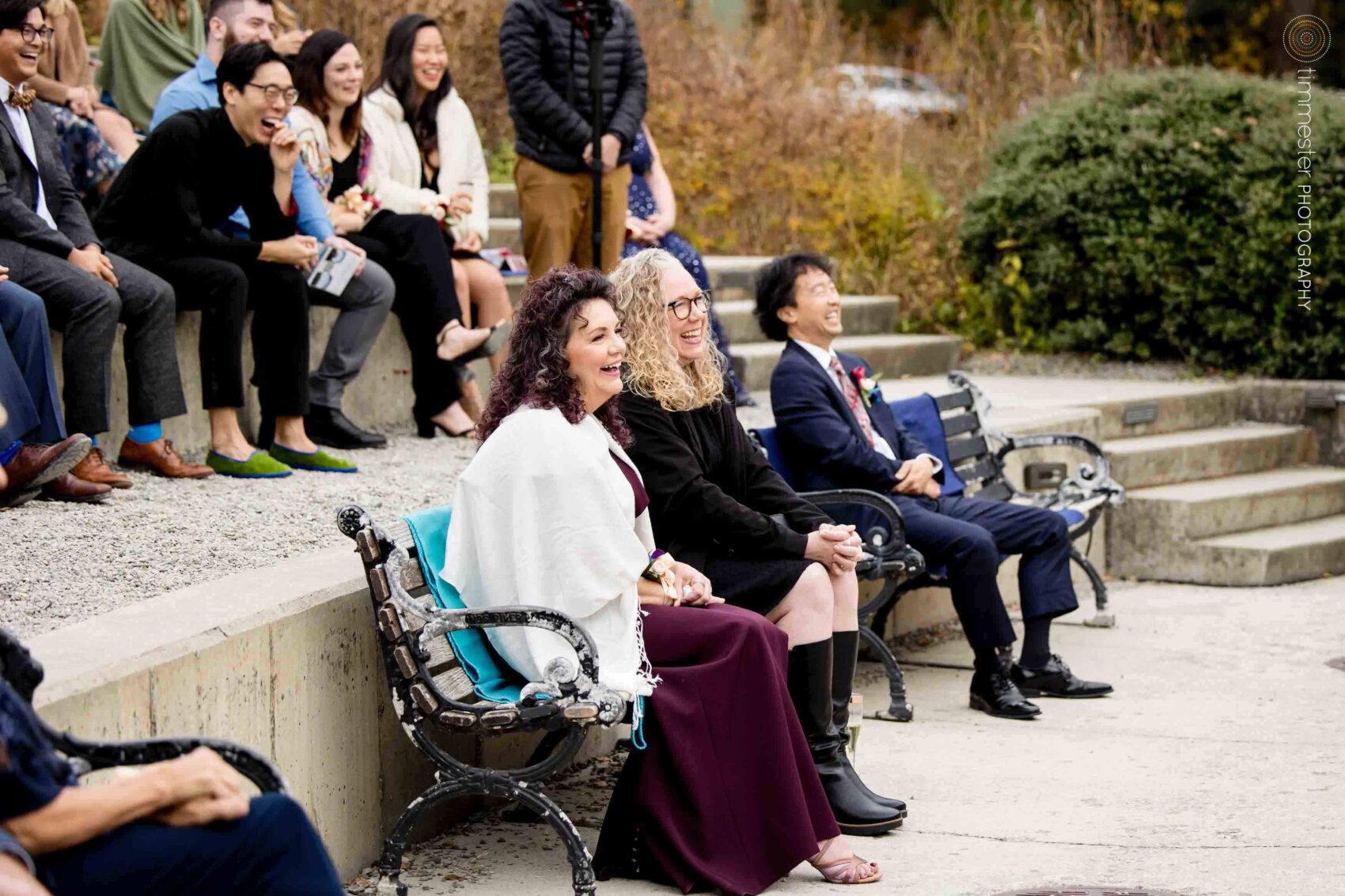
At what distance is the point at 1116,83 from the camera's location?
1086 centimetres

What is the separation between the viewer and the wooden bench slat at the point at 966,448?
7.36 meters

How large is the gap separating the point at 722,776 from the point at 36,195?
3.48 meters

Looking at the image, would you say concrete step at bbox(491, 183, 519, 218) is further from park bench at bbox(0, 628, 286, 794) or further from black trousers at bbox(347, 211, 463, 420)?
park bench at bbox(0, 628, 286, 794)

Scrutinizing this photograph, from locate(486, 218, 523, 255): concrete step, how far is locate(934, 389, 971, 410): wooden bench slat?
11.1 feet

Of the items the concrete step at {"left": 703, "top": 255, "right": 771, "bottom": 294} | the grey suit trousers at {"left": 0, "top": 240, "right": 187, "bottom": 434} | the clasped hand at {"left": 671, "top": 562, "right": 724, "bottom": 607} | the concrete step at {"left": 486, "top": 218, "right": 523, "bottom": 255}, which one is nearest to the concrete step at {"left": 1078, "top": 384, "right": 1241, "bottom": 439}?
the concrete step at {"left": 703, "top": 255, "right": 771, "bottom": 294}

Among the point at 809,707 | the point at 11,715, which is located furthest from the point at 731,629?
the point at 11,715

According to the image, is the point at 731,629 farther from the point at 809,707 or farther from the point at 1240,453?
the point at 1240,453

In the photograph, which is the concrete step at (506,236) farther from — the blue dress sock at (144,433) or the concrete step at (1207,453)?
the blue dress sock at (144,433)

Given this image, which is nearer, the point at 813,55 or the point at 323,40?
the point at 323,40

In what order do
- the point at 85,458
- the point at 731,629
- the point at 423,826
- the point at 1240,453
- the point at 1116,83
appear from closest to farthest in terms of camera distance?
1. the point at 731,629
2. the point at 423,826
3. the point at 85,458
4. the point at 1240,453
5. the point at 1116,83

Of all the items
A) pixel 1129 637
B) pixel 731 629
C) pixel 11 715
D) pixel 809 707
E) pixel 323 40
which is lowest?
pixel 1129 637

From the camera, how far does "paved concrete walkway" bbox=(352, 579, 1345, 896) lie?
434cm

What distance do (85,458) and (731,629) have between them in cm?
269

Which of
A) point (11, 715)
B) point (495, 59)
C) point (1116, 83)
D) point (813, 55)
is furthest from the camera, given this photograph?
point (813, 55)
